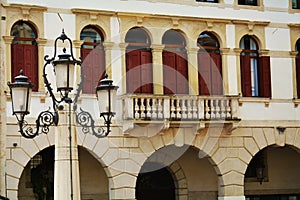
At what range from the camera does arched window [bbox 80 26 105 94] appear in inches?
830

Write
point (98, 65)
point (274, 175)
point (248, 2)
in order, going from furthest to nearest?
point (274, 175) → point (248, 2) → point (98, 65)

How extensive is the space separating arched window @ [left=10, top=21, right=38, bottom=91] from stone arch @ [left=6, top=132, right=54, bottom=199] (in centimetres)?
148

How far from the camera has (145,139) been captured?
21.6m

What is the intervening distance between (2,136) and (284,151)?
10.3 m

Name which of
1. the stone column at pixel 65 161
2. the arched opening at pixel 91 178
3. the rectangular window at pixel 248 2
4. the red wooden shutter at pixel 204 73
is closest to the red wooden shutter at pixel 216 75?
the red wooden shutter at pixel 204 73

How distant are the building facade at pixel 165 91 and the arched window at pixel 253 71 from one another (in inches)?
1.4

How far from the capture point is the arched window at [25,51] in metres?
20.3

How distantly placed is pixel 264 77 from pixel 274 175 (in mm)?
3964

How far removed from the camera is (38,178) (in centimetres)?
2217

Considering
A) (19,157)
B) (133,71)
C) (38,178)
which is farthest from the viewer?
(38,178)

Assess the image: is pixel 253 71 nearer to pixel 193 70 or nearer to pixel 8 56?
pixel 193 70

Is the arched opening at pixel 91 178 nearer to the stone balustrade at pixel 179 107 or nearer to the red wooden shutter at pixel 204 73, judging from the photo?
the stone balustrade at pixel 179 107

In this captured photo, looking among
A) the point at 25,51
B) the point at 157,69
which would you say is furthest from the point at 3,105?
the point at 157,69

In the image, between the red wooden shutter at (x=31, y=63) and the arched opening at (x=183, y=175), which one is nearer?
the red wooden shutter at (x=31, y=63)
